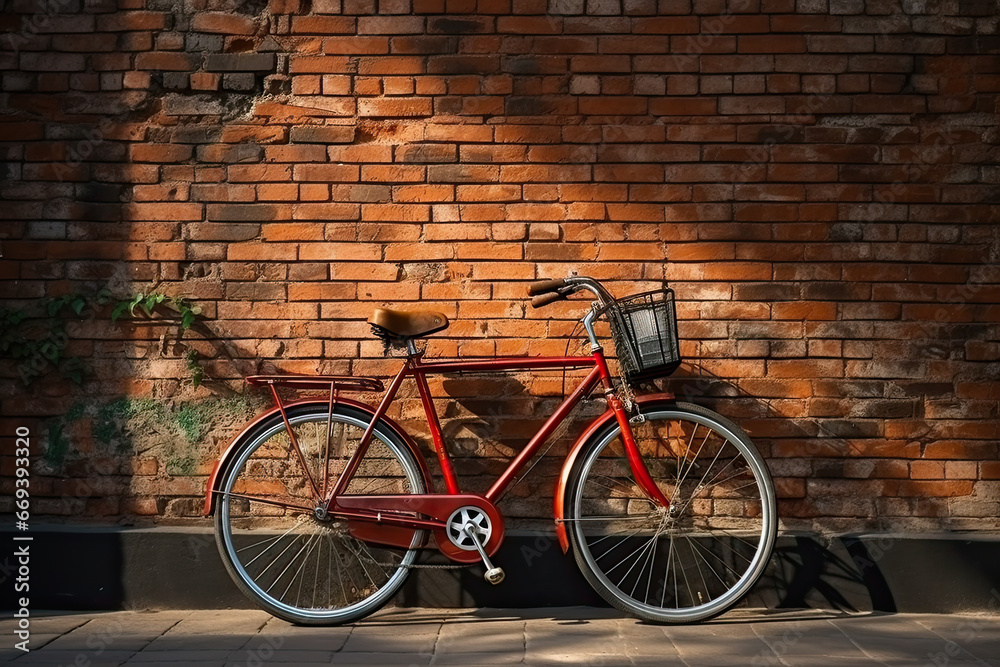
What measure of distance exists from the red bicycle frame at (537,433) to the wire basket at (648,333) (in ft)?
0.65

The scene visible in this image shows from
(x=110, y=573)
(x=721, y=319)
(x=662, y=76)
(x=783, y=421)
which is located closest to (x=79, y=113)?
(x=110, y=573)

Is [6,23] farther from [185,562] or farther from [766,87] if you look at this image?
[766,87]

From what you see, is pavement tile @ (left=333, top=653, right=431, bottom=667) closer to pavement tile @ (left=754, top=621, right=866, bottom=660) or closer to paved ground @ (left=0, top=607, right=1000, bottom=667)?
paved ground @ (left=0, top=607, right=1000, bottom=667)

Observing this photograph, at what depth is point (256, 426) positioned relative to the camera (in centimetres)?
394

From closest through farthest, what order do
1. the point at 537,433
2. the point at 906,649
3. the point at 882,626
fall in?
the point at 906,649
the point at 882,626
the point at 537,433

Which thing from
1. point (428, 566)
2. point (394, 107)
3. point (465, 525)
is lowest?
point (428, 566)

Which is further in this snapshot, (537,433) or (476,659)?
(537,433)

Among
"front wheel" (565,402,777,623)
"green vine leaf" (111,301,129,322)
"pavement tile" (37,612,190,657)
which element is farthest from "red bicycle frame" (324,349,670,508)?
"green vine leaf" (111,301,129,322)

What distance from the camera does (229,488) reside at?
3930mm

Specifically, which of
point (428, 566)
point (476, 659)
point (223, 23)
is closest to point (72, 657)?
point (428, 566)

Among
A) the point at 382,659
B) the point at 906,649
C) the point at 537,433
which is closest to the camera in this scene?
the point at 382,659

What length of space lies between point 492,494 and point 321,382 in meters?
0.90

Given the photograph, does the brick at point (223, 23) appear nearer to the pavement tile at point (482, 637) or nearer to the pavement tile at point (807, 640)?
the pavement tile at point (482, 637)

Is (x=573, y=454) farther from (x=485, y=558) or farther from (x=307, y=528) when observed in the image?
(x=307, y=528)
